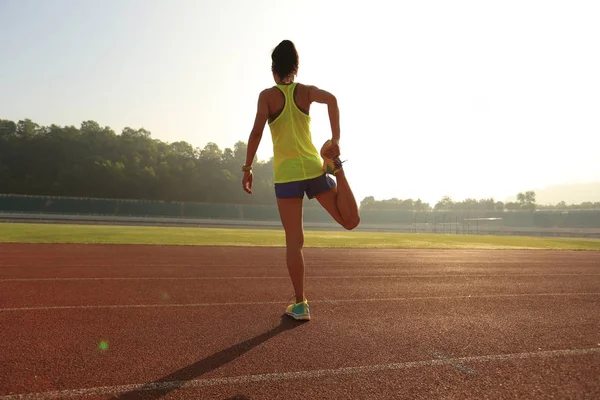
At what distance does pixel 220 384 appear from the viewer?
9.32 ft

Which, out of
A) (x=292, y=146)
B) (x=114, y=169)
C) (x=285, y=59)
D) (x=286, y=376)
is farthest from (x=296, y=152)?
(x=114, y=169)

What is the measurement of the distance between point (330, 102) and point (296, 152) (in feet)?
2.02

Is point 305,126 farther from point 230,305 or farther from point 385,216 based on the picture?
point 385,216

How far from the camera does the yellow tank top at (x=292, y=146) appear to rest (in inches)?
168

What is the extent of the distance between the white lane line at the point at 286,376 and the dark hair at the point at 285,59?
289 cm

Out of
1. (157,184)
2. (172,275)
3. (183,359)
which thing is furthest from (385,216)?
(183,359)

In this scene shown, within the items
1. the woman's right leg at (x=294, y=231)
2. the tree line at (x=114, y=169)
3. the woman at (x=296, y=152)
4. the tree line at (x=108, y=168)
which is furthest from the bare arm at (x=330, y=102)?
the tree line at (x=108, y=168)

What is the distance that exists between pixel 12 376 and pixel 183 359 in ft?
3.73

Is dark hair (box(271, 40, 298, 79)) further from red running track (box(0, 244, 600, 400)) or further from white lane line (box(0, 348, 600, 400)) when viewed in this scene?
white lane line (box(0, 348, 600, 400))

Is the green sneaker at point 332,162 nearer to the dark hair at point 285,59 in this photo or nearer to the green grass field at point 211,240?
the dark hair at point 285,59

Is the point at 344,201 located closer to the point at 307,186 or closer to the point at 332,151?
the point at 307,186

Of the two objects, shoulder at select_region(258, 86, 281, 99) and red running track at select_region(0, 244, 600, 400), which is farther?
shoulder at select_region(258, 86, 281, 99)

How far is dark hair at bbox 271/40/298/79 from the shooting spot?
441 centimetres

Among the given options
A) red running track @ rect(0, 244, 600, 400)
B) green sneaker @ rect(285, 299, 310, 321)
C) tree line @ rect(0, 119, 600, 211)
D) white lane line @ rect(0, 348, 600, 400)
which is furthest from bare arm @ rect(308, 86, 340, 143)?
tree line @ rect(0, 119, 600, 211)
